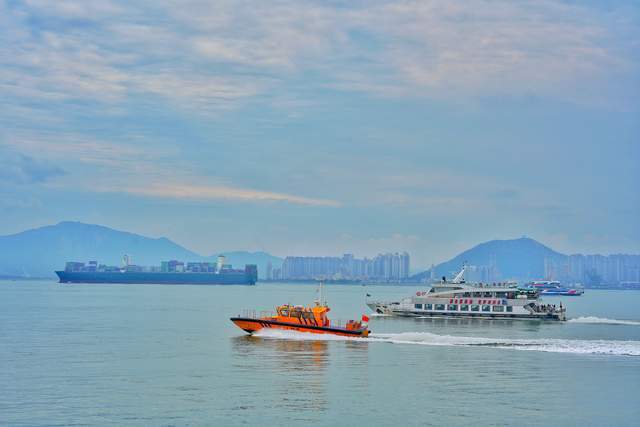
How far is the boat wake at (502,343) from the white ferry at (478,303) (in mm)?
38211

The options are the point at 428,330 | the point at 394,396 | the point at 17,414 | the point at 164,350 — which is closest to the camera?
the point at 17,414

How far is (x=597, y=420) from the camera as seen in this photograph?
41.1m

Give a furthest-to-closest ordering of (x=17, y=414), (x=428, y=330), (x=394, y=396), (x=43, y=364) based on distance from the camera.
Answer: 1. (x=428, y=330)
2. (x=43, y=364)
3. (x=394, y=396)
4. (x=17, y=414)

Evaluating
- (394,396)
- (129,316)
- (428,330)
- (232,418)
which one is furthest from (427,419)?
(129,316)

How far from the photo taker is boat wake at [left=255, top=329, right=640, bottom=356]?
68312mm

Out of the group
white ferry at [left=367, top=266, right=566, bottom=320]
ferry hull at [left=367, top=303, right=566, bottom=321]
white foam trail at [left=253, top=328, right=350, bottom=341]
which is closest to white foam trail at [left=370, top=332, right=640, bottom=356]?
white foam trail at [left=253, top=328, right=350, bottom=341]

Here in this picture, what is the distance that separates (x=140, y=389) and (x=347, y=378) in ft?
42.7

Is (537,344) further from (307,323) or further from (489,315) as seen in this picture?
(489,315)

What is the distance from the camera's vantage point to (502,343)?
7269cm

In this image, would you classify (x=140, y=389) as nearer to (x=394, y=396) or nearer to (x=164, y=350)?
(x=394, y=396)

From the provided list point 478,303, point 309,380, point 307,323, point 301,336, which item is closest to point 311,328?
point 307,323

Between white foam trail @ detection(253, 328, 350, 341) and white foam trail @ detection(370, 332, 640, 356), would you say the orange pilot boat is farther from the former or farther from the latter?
white foam trail @ detection(370, 332, 640, 356)

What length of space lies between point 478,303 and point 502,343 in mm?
41800

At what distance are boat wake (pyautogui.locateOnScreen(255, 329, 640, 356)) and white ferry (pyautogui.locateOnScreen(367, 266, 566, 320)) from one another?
125 feet
